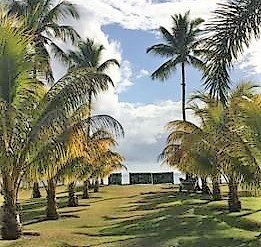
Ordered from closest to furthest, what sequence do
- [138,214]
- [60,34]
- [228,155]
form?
[228,155]
[138,214]
[60,34]

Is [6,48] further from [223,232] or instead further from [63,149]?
[223,232]

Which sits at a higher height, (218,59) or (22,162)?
(218,59)

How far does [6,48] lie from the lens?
17.2 meters

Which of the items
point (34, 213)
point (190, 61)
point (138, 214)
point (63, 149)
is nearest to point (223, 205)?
point (138, 214)

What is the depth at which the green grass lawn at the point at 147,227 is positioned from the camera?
17.5 metres

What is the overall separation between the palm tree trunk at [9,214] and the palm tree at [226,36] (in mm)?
8160

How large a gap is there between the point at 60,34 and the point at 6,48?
20.5m

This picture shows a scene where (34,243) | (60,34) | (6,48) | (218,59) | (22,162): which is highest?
(60,34)

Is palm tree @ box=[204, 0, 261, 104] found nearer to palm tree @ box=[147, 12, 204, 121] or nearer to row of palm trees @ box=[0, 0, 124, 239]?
row of palm trees @ box=[0, 0, 124, 239]

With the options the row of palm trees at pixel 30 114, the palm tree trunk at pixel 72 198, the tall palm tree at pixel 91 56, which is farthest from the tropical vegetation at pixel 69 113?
the tall palm tree at pixel 91 56

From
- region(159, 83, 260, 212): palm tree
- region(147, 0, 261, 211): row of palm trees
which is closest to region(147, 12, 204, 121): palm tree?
region(147, 0, 261, 211): row of palm trees

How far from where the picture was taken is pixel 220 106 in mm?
23141

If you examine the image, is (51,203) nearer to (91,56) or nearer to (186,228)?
(186,228)

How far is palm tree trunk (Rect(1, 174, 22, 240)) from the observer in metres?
18.5
